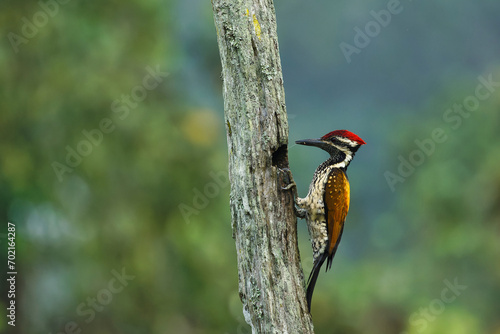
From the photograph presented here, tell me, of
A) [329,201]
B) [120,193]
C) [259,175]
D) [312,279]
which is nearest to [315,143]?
[329,201]

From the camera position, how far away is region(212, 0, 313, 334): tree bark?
398 centimetres

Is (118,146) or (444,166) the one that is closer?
(118,146)

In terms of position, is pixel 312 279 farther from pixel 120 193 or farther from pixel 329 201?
pixel 120 193

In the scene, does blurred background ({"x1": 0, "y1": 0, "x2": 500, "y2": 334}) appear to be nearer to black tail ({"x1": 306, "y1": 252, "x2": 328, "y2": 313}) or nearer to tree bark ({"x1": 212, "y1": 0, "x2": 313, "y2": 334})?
black tail ({"x1": 306, "y1": 252, "x2": 328, "y2": 313})

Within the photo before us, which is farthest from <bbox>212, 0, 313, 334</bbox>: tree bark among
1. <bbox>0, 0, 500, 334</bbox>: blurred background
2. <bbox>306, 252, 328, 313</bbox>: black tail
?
<bbox>0, 0, 500, 334</bbox>: blurred background

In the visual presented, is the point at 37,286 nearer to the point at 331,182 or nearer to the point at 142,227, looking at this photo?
the point at 142,227

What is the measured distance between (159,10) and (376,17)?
1728 centimetres

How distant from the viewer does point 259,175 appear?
402 cm

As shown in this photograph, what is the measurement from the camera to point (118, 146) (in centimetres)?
855

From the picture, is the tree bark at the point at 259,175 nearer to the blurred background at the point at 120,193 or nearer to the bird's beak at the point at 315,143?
the bird's beak at the point at 315,143

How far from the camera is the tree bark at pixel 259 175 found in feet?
13.1

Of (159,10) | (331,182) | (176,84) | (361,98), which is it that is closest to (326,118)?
(361,98)

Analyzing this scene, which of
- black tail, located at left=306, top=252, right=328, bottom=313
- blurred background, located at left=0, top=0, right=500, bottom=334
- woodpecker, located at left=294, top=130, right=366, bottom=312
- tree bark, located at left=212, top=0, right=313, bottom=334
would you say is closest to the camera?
tree bark, located at left=212, top=0, right=313, bottom=334

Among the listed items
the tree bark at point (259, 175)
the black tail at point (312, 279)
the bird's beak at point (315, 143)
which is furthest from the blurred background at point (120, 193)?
the tree bark at point (259, 175)
